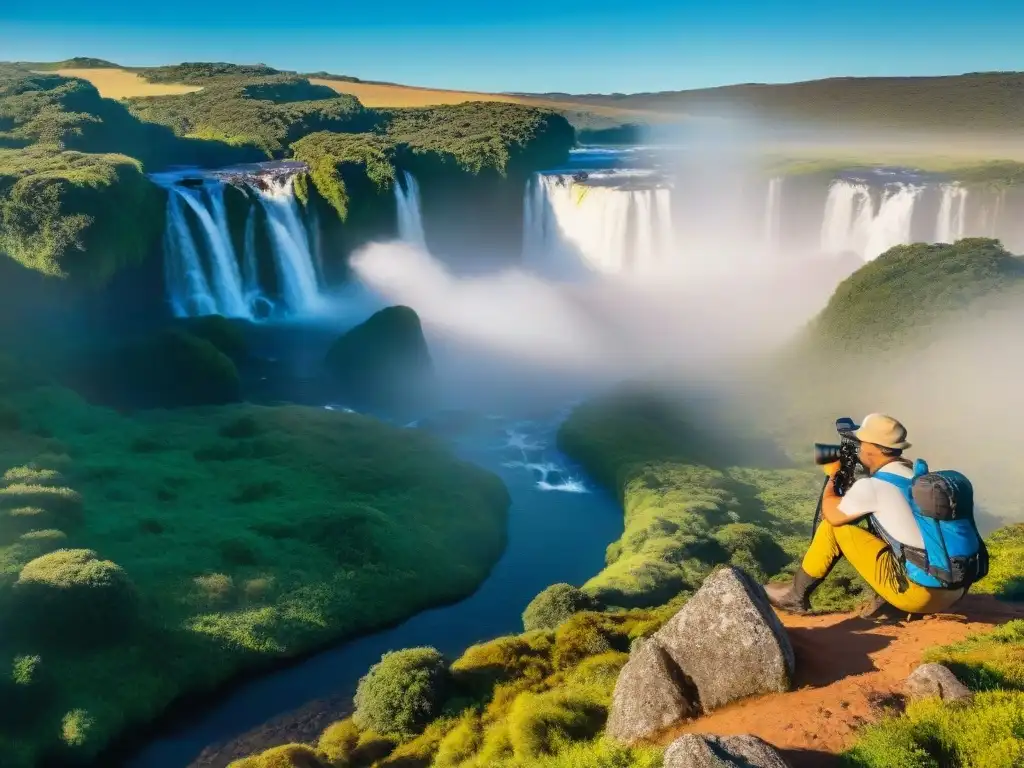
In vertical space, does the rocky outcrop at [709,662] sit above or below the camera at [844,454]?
below

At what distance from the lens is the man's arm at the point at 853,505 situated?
32.9 ft

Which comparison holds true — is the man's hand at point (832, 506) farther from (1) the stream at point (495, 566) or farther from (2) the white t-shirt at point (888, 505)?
(1) the stream at point (495, 566)

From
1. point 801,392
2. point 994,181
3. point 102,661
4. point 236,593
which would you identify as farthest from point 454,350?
point 994,181

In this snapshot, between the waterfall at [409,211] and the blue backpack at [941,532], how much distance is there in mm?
65563

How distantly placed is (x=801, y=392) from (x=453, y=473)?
23862mm

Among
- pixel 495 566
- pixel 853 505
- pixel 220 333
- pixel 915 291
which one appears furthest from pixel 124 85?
pixel 853 505

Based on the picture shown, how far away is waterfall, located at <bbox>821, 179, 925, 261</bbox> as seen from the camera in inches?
2402

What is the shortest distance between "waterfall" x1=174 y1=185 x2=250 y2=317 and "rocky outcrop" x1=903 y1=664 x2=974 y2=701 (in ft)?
175

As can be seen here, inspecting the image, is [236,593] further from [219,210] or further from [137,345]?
[219,210]

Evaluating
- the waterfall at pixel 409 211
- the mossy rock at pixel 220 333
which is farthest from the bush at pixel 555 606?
the waterfall at pixel 409 211

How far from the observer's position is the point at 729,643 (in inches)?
425

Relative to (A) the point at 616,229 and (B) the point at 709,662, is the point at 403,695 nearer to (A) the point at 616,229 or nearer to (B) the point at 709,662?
(B) the point at 709,662

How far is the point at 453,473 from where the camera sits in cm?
3619

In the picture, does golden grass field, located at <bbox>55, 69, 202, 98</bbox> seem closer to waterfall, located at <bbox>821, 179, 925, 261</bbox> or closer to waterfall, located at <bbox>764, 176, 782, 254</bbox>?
waterfall, located at <bbox>764, 176, 782, 254</bbox>
